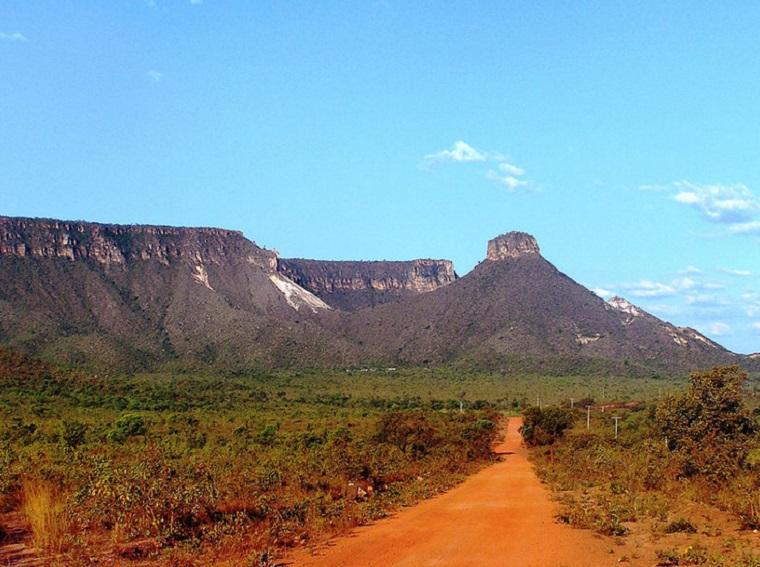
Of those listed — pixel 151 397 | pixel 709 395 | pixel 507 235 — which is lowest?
pixel 151 397

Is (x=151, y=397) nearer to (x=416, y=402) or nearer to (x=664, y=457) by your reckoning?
(x=416, y=402)

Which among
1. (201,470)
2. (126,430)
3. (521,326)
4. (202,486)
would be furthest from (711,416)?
(521,326)

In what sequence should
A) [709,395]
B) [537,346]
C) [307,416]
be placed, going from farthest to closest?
1. [537,346]
2. [307,416]
3. [709,395]

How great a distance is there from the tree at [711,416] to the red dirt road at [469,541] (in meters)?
7.10

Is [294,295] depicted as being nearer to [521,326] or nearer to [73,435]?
[521,326]

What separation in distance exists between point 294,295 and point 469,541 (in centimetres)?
18000

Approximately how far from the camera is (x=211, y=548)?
12148 mm

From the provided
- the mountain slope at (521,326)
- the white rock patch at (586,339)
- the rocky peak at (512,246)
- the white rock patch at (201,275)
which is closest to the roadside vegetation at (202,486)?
the mountain slope at (521,326)

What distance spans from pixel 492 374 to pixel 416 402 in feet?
157

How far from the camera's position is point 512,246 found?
178m

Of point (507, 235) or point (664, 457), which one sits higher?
point (507, 235)

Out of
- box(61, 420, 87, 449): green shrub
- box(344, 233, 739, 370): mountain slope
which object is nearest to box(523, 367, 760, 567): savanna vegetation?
box(61, 420, 87, 449): green shrub

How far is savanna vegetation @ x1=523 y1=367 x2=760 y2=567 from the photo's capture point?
1341 cm

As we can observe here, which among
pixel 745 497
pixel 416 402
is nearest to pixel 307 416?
pixel 416 402
